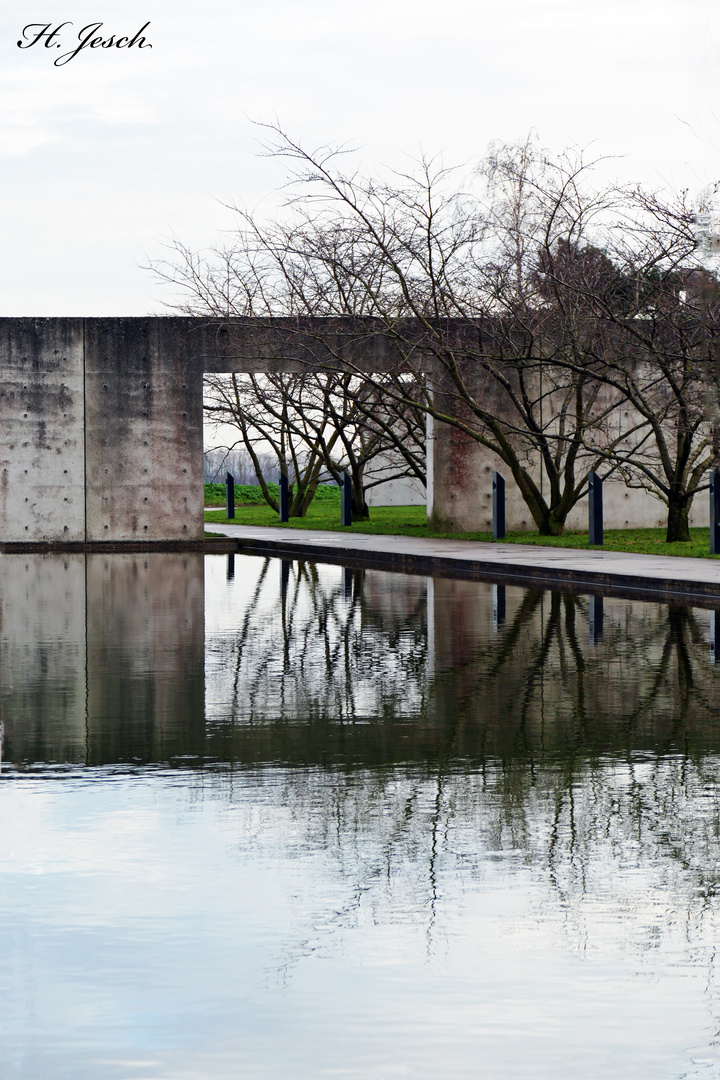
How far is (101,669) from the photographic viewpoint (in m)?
12.9

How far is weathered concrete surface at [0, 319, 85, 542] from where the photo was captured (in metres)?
35.2

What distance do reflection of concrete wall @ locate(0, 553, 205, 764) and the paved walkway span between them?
15.4 feet

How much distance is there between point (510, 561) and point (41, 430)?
46.4 feet

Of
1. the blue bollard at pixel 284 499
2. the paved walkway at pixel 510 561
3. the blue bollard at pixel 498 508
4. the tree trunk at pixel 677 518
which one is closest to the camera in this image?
the paved walkway at pixel 510 561

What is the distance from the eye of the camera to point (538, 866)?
6379 millimetres

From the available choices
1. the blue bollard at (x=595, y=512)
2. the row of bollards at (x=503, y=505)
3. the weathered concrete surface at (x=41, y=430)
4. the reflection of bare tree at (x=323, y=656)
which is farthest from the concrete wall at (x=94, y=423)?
the reflection of bare tree at (x=323, y=656)

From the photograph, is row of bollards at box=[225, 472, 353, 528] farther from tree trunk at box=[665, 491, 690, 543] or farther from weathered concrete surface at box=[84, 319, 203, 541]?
tree trunk at box=[665, 491, 690, 543]

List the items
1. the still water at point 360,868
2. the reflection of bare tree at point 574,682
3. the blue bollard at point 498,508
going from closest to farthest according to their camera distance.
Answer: the still water at point 360,868, the reflection of bare tree at point 574,682, the blue bollard at point 498,508

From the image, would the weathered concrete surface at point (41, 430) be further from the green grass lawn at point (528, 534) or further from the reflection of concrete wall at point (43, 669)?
the reflection of concrete wall at point (43, 669)

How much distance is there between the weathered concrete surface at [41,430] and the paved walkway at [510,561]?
3961 millimetres

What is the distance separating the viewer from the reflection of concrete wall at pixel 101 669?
9445mm

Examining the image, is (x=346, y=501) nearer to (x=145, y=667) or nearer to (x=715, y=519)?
(x=715, y=519)

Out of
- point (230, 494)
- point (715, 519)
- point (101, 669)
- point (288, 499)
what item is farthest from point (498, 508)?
point (101, 669)

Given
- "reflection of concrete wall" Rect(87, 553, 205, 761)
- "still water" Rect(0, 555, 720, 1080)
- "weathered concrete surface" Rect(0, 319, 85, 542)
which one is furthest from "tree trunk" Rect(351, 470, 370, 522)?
"still water" Rect(0, 555, 720, 1080)
